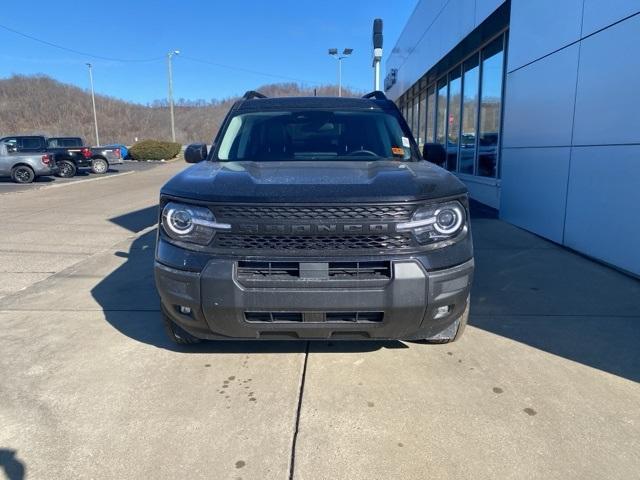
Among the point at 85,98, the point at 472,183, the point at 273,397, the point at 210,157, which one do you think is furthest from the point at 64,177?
the point at 85,98

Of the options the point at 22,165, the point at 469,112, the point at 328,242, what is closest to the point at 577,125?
the point at 328,242

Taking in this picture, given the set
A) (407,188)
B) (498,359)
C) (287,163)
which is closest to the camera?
(407,188)

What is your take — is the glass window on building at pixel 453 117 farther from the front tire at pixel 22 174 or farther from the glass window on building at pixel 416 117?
the front tire at pixel 22 174

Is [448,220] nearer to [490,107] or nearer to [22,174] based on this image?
[490,107]

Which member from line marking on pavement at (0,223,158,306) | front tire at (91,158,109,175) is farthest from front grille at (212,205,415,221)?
front tire at (91,158,109,175)

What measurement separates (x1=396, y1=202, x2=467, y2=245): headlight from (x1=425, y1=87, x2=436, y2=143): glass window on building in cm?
1429

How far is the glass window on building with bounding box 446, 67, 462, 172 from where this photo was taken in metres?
12.8

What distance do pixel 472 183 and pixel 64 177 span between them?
18.5 m

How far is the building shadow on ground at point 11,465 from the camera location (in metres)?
2.14

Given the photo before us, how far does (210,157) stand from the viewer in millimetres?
3830

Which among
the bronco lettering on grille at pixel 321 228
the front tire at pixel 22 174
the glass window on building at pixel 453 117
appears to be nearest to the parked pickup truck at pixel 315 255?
the bronco lettering on grille at pixel 321 228

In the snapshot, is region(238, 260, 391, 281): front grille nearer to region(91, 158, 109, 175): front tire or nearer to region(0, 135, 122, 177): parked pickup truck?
region(0, 135, 122, 177): parked pickup truck

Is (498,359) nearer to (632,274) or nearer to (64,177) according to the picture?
(632,274)

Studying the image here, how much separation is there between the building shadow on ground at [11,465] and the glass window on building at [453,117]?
12373 mm
